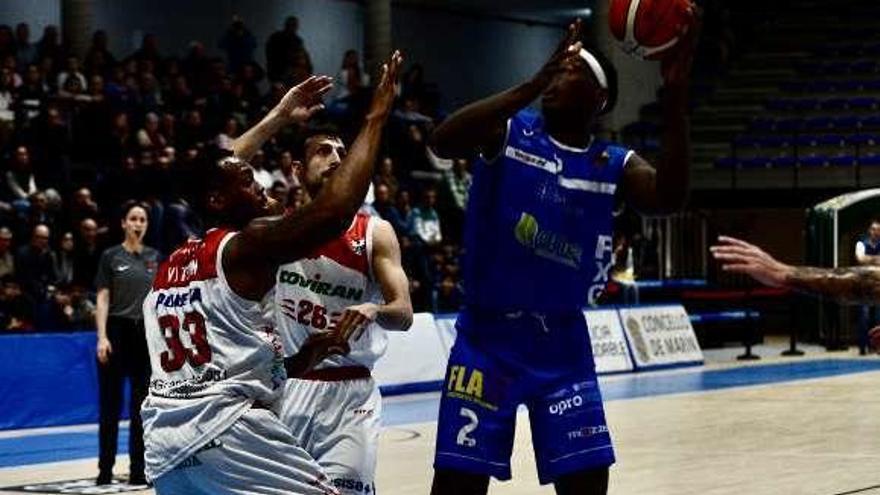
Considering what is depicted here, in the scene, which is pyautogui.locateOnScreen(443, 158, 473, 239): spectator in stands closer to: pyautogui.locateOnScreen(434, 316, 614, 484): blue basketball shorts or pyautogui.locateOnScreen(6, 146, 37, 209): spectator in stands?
pyautogui.locateOnScreen(6, 146, 37, 209): spectator in stands

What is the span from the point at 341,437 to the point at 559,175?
1.46m

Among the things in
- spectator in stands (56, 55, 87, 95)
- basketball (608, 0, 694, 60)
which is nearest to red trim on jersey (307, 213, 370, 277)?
basketball (608, 0, 694, 60)

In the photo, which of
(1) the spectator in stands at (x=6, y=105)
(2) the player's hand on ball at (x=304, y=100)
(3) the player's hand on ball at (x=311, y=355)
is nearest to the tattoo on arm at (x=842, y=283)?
(3) the player's hand on ball at (x=311, y=355)

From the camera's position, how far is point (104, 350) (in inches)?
503

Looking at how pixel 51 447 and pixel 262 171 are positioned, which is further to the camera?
pixel 262 171

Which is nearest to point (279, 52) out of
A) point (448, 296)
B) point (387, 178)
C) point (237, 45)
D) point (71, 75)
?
point (237, 45)

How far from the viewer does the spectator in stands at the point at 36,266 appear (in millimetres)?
19297

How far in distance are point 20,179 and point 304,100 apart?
1413 cm

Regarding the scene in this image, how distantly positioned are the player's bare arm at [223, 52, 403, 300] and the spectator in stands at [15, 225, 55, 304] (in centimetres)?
1372

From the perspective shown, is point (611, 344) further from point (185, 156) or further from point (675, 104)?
point (675, 104)

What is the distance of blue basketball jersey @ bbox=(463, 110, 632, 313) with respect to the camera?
23.5 feet

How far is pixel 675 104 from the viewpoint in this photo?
6.82 m

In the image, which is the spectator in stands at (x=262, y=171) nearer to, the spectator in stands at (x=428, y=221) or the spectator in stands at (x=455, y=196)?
the spectator in stands at (x=428, y=221)

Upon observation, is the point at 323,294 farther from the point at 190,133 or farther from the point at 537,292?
the point at 190,133
